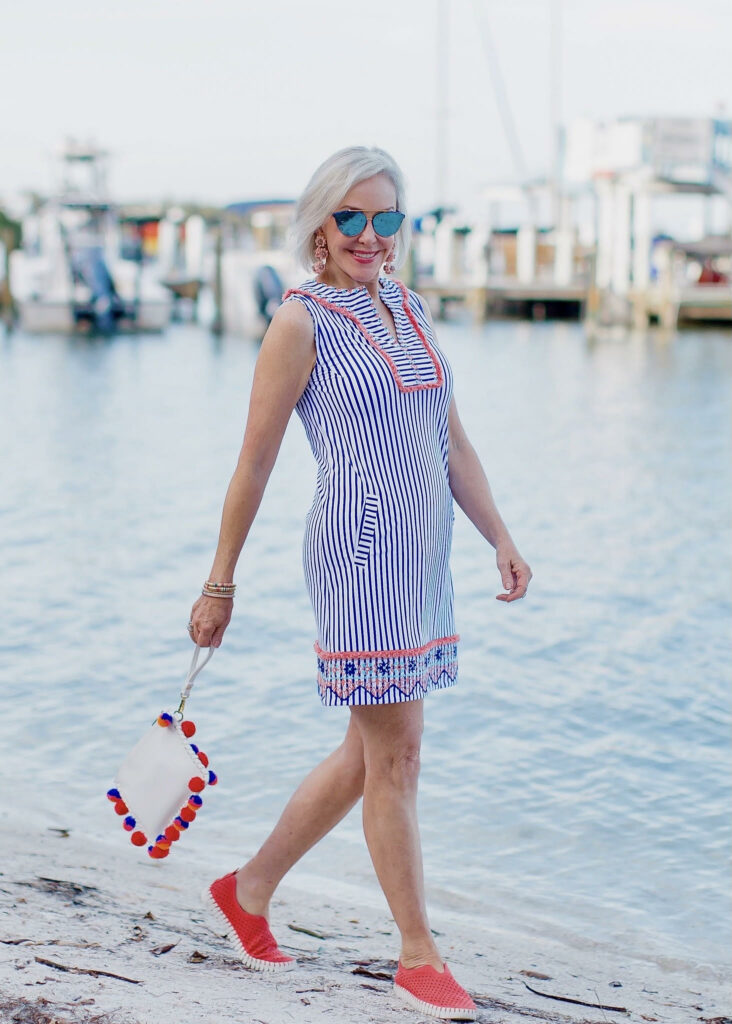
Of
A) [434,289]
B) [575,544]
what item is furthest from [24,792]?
[434,289]

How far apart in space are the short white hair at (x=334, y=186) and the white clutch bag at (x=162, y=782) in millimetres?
858

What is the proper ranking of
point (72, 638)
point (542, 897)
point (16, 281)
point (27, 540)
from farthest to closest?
point (16, 281), point (27, 540), point (72, 638), point (542, 897)

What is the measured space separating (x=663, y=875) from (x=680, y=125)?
1840 inches

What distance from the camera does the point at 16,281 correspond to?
143ft

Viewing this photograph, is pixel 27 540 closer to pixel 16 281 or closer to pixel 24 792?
pixel 24 792

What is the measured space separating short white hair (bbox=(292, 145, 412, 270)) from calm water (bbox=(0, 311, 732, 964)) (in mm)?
2056

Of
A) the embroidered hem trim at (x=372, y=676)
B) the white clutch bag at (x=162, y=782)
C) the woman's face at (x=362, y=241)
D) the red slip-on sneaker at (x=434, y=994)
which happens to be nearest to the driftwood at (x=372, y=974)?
the red slip-on sneaker at (x=434, y=994)

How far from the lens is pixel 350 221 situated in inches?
108

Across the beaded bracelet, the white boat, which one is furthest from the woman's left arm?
the white boat

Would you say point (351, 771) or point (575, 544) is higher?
point (351, 771)

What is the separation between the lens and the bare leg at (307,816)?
9.36 ft

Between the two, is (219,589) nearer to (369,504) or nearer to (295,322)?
(369,504)

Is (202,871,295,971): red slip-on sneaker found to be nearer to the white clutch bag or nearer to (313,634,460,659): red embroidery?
the white clutch bag

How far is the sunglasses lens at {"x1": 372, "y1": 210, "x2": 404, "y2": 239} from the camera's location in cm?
275
